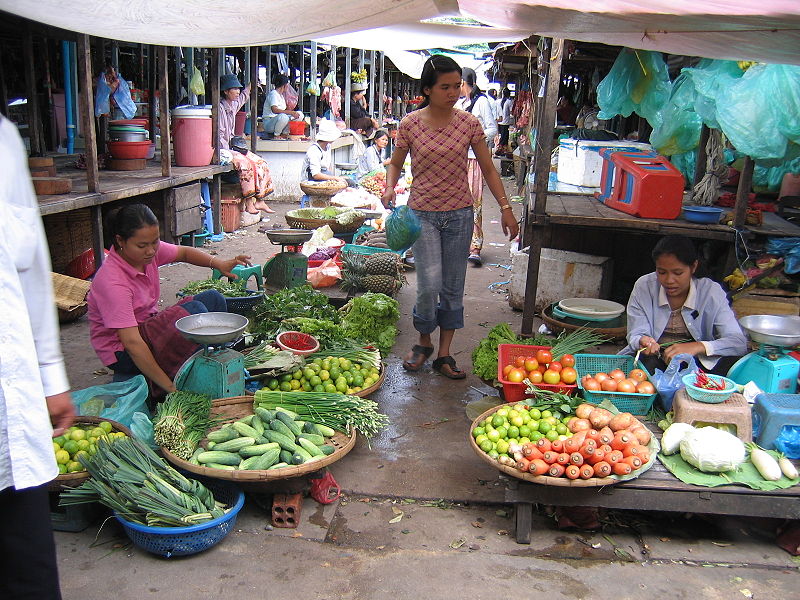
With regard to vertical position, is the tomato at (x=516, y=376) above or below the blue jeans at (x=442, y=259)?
below

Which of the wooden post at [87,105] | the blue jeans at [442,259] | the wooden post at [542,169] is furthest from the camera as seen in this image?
the wooden post at [87,105]

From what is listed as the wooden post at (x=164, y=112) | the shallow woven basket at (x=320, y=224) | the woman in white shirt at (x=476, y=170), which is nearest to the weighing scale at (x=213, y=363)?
the woman in white shirt at (x=476, y=170)

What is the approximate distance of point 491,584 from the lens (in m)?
2.81

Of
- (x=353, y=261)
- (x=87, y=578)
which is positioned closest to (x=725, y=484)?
(x=87, y=578)

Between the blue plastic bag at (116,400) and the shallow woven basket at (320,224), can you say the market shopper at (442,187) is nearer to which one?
the blue plastic bag at (116,400)

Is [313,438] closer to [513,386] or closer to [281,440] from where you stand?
[281,440]

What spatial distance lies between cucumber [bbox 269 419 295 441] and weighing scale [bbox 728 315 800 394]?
2.37 metres

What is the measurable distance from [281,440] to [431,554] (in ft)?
2.81

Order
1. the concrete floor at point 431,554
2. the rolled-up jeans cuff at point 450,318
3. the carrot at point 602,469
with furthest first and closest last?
the rolled-up jeans cuff at point 450,318 < the carrot at point 602,469 < the concrete floor at point 431,554

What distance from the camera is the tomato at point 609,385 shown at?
3441 millimetres

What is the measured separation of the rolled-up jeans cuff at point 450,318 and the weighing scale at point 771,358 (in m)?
1.84

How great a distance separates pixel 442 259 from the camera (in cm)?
469

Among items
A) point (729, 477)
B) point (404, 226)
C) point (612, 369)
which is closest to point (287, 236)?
point (404, 226)

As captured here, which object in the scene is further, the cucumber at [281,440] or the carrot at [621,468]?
the cucumber at [281,440]
